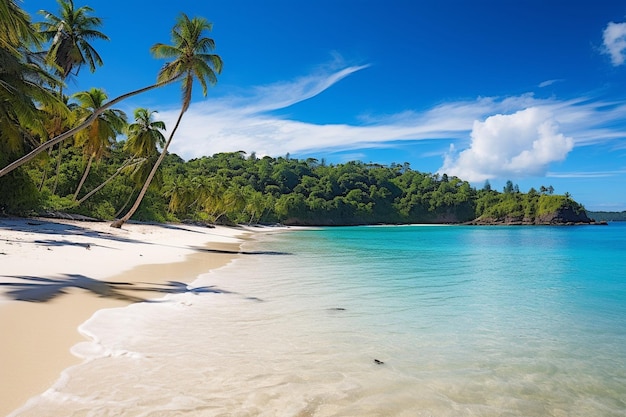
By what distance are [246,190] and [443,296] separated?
72704 mm

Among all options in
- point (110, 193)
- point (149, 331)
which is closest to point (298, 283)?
point (149, 331)

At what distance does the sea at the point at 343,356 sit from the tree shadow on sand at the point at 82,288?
0.40 metres

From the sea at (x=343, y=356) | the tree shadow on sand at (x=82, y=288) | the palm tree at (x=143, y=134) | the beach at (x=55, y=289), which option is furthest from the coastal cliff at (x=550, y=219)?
the tree shadow on sand at (x=82, y=288)

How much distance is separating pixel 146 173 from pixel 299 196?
70.6m

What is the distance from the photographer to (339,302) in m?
8.99

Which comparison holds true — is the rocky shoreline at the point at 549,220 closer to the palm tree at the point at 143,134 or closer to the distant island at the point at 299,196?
the distant island at the point at 299,196

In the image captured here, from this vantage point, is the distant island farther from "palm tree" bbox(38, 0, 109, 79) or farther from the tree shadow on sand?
the tree shadow on sand

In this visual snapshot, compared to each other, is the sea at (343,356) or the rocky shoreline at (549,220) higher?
the rocky shoreline at (549,220)

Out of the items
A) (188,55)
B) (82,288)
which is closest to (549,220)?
(188,55)

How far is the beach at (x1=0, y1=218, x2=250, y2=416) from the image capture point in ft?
13.8

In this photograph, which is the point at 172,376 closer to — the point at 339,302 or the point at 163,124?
the point at 339,302

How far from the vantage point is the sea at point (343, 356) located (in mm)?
3955

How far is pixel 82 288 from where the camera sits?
27.7 ft

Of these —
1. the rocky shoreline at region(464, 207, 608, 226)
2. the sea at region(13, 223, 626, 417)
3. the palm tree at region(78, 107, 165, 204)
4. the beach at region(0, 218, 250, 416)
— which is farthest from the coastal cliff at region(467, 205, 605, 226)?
the beach at region(0, 218, 250, 416)
